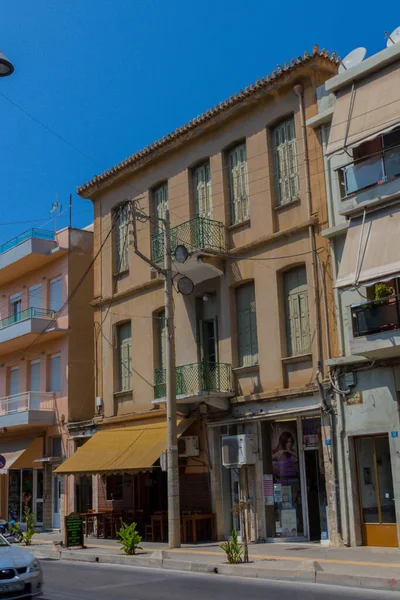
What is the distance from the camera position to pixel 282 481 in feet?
64.2

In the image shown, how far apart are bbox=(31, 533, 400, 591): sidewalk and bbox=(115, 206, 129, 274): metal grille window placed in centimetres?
996

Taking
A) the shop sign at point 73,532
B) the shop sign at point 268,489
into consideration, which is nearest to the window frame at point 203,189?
the shop sign at point 268,489

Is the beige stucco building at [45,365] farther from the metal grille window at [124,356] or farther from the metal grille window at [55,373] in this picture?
the metal grille window at [124,356]

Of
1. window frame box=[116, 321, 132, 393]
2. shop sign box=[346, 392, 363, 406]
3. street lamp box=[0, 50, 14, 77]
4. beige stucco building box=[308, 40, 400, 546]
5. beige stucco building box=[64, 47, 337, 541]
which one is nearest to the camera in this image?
street lamp box=[0, 50, 14, 77]

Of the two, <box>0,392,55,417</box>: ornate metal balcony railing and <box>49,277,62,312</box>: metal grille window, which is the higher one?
<box>49,277,62,312</box>: metal grille window

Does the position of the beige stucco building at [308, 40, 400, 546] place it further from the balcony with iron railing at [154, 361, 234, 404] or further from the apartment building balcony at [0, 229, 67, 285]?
the apartment building balcony at [0, 229, 67, 285]

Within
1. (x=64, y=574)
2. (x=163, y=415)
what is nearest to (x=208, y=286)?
(x=163, y=415)

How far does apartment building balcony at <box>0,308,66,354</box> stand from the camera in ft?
96.3

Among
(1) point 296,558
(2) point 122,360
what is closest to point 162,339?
(2) point 122,360

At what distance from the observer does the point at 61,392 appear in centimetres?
2903

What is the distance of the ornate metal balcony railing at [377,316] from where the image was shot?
1576 cm

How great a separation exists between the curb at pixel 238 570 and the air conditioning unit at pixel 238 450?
345cm

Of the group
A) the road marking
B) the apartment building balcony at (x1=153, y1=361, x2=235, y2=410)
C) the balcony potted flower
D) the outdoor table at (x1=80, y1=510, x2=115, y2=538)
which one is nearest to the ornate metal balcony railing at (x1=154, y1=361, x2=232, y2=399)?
the apartment building balcony at (x1=153, y1=361, x2=235, y2=410)

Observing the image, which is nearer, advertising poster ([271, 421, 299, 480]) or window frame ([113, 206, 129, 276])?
advertising poster ([271, 421, 299, 480])
